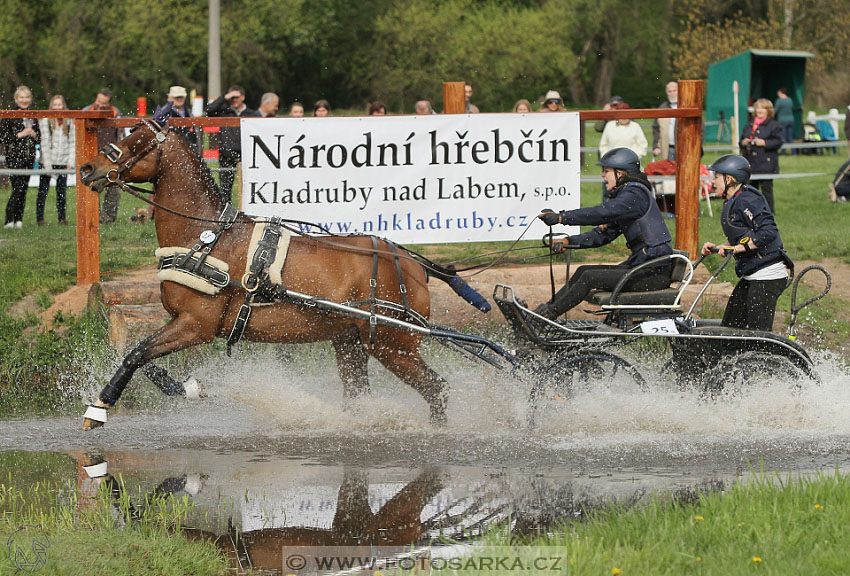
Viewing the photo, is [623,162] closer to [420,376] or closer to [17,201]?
[420,376]

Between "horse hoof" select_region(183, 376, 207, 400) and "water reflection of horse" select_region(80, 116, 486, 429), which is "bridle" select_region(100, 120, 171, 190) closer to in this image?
"water reflection of horse" select_region(80, 116, 486, 429)

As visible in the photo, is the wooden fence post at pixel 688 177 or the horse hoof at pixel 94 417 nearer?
the horse hoof at pixel 94 417

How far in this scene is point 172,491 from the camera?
7.23 metres

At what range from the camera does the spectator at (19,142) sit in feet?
48.3

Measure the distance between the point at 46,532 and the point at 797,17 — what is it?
137 feet

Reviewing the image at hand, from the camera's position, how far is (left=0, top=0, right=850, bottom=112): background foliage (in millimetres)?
38906

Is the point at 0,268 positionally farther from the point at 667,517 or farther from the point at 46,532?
the point at 667,517

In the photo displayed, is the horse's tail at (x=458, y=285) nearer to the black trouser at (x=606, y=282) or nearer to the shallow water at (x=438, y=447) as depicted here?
the black trouser at (x=606, y=282)

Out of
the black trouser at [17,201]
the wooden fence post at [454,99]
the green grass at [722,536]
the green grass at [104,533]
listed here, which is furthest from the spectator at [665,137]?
the green grass at [104,533]

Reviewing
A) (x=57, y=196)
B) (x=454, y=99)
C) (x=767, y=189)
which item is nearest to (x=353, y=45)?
(x=767, y=189)

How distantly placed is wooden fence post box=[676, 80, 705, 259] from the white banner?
1.05 m

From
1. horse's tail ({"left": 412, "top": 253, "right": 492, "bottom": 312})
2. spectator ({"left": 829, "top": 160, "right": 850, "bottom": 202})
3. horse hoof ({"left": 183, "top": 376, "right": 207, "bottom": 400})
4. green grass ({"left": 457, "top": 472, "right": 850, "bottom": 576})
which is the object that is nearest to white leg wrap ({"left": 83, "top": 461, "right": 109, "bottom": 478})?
horse hoof ({"left": 183, "top": 376, "right": 207, "bottom": 400})

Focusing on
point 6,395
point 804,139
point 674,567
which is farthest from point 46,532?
point 804,139

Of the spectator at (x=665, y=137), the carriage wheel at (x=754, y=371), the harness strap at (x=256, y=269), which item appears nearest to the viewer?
the harness strap at (x=256, y=269)
